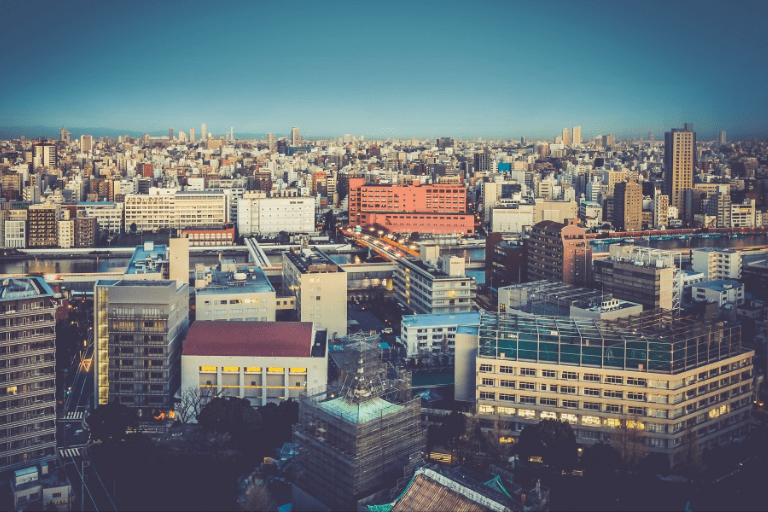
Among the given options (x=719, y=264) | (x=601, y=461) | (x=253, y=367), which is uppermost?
(x=719, y=264)

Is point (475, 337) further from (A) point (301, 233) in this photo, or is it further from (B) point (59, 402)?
(A) point (301, 233)

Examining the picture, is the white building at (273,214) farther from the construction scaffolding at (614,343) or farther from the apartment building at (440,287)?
the construction scaffolding at (614,343)

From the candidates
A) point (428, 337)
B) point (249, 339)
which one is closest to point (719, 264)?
point (428, 337)

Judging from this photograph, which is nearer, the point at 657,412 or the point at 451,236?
the point at 657,412

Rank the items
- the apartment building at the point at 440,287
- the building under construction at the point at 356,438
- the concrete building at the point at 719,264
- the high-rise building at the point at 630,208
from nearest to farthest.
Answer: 1. the building under construction at the point at 356,438
2. the apartment building at the point at 440,287
3. the concrete building at the point at 719,264
4. the high-rise building at the point at 630,208

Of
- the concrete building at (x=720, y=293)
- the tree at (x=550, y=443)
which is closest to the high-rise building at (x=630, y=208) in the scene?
the concrete building at (x=720, y=293)

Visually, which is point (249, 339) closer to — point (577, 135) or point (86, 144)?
point (86, 144)

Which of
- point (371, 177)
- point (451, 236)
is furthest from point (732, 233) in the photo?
point (371, 177)
